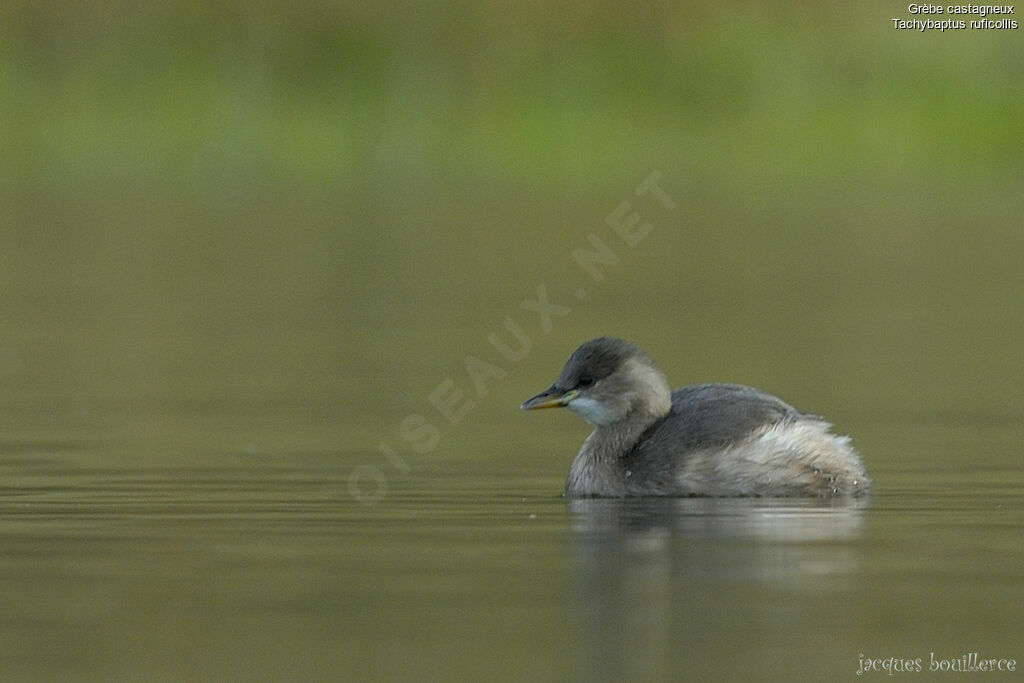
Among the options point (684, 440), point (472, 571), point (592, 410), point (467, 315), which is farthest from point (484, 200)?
point (472, 571)

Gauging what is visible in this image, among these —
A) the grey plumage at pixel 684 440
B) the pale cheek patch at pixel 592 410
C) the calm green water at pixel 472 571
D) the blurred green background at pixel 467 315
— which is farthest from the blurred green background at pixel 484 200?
the calm green water at pixel 472 571

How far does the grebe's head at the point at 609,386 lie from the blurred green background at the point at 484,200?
1.71m

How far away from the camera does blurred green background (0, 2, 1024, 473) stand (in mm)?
17641

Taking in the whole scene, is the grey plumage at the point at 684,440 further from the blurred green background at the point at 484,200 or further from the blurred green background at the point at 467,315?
the blurred green background at the point at 484,200

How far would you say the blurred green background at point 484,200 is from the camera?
17641 millimetres

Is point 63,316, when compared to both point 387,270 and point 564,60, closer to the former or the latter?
point 387,270

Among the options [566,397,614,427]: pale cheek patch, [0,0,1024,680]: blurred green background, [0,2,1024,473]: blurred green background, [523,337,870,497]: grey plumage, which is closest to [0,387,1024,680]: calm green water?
[0,0,1024,680]: blurred green background

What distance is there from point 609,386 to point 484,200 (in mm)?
26895

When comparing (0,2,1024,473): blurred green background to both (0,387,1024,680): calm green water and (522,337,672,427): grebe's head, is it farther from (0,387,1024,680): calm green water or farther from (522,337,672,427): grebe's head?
(0,387,1024,680): calm green water

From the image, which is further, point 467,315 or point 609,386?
point 467,315

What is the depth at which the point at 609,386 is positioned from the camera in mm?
12094

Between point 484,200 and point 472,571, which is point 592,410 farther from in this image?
point 484,200

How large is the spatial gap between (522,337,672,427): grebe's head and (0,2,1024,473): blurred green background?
171 centimetres

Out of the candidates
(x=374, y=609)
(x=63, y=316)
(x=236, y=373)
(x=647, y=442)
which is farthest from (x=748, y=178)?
(x=374, y=609)
